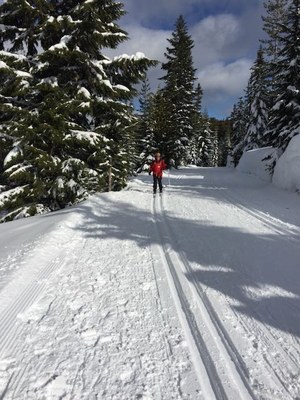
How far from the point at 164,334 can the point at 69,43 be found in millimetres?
12420

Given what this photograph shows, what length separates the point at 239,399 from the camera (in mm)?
2654

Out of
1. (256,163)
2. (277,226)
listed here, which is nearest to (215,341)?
(277,226)

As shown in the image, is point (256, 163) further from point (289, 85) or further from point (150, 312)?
point (150, 312)

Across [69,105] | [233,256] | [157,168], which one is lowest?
[233,256]

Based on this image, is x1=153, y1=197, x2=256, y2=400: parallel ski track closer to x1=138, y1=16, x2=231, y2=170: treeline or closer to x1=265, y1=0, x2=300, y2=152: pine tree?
x1=265, y1=0, x2=300, y2=152: pine tree

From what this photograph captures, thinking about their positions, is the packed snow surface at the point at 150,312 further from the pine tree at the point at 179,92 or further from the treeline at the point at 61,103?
the pine tree at the point at 179,92

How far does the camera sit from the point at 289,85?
55.8 ft

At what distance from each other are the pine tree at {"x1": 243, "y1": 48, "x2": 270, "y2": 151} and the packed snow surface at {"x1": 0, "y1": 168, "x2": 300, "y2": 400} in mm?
29348

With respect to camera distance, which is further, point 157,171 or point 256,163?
point 256,163

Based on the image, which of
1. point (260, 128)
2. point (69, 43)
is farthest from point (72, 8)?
point (260, 128)

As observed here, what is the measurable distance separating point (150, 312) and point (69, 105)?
9.65 m

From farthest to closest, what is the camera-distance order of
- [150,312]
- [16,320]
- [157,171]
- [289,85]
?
[289,85] < [157,171] < [150,312] < [16,320]

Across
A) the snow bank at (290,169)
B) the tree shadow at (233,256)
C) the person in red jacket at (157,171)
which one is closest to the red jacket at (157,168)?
the person in red jacket at (157,171)

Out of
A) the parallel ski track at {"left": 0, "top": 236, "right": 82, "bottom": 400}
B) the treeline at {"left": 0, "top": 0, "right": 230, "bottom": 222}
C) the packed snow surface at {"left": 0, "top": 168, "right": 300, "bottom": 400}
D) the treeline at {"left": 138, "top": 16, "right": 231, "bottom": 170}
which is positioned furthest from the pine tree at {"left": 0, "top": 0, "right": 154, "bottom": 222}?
the treeline at {"left": 138, "top": 16, "right": 231, "bottom": 170}
